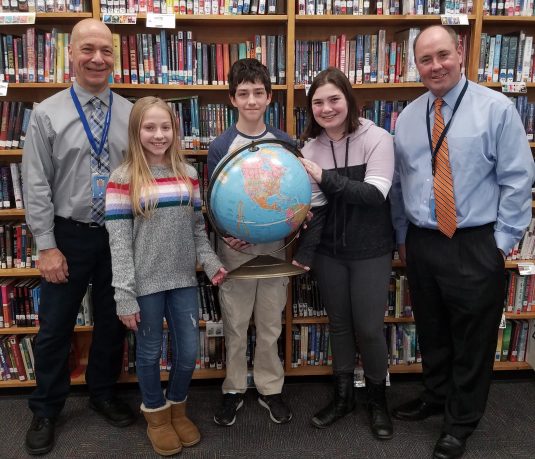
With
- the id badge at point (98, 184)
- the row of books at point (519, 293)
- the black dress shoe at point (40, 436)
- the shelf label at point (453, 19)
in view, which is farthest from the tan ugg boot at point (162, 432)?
the shelf label at point (453, 19)

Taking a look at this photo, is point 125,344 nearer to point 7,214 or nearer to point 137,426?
point 137,426

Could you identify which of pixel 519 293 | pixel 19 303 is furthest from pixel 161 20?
pixel 519 293

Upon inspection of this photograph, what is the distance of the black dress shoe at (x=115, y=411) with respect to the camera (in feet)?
8.60

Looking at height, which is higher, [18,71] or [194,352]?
[18,71]

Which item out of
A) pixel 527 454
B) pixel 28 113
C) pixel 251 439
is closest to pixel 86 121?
pixel 28 113

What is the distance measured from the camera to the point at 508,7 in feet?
9.21

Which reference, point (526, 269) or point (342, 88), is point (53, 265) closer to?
point (342, 88)

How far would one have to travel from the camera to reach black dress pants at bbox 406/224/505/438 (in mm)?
2195

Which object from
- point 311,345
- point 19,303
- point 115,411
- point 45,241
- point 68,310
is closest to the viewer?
point 45,241

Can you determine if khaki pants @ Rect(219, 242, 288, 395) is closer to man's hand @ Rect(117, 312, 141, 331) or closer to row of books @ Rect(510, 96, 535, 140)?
man's hand @ Rect(117, 312, 141, 331)

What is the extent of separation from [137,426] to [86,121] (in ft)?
5.35

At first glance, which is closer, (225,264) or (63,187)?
(63,187)

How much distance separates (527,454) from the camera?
2.37 m

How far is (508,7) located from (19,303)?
133 inches
